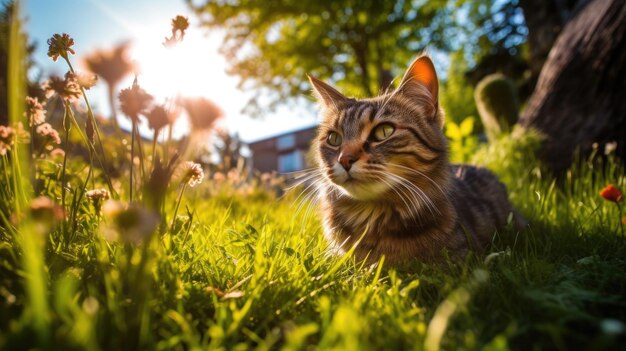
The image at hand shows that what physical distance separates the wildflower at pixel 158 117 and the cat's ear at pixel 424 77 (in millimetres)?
1523

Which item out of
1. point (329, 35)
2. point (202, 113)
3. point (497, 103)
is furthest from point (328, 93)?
point (329, 35)

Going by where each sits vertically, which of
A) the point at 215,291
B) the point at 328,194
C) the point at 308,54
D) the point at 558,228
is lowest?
the point at 558,228

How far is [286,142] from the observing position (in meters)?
32.2

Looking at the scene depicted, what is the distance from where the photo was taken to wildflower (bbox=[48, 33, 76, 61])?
1.51 meters

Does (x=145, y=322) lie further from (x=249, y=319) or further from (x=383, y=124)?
(x=383, y=124)

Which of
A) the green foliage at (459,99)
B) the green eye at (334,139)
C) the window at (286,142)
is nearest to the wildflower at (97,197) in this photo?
the green eye at (334,139)

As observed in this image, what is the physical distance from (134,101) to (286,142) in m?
31.1

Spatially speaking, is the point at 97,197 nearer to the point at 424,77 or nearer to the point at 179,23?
the point at 179,23

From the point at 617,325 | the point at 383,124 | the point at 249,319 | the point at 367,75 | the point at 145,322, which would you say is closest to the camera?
the point at 617,325

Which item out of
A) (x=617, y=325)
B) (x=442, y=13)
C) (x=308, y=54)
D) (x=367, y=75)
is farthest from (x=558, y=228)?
(x=442, y=13)

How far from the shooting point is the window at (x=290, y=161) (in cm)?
3017

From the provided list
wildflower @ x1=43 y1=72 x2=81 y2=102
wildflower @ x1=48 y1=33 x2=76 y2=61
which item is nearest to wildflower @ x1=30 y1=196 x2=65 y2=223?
wildflower @ x1=43 y1=72 x2=81 y2=102

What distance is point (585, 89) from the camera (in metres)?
4.18

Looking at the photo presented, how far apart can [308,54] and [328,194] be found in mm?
15181
